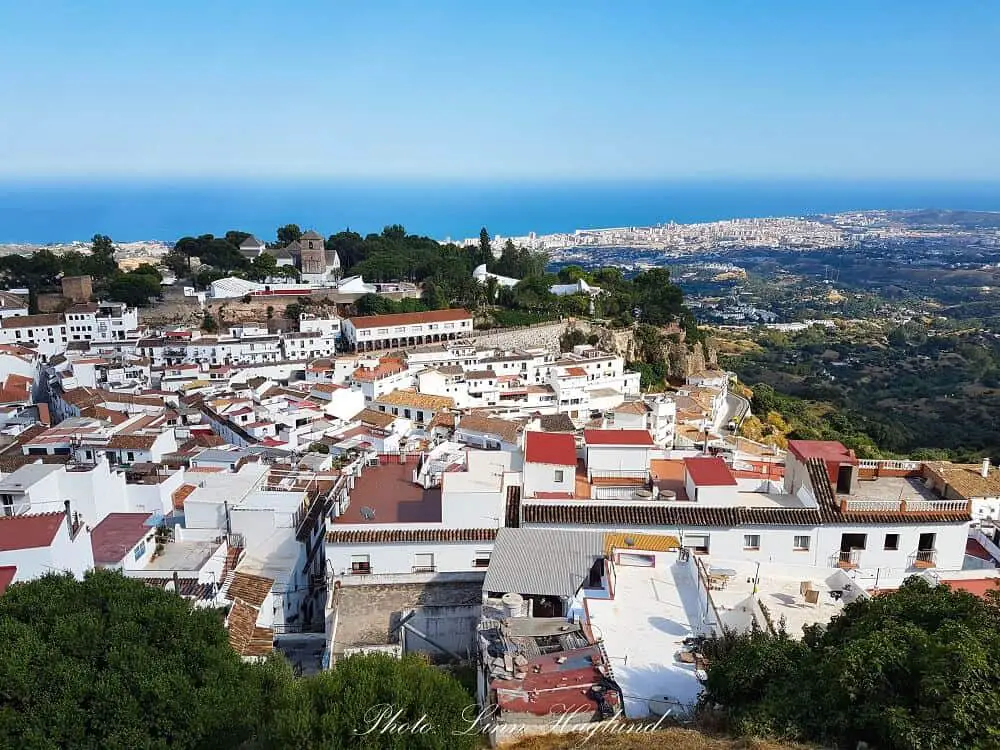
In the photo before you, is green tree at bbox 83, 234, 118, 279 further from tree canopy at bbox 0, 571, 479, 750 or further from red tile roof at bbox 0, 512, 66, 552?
tree canopy at bbox 0, 571, 479, 750

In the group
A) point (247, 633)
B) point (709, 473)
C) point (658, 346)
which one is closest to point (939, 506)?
point (709, 473)

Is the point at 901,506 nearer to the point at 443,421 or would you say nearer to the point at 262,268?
the point at 443,421

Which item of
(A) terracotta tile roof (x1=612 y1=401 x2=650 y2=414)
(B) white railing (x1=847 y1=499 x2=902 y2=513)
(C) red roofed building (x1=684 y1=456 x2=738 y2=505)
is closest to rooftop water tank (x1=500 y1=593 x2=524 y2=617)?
(C) red roofed building (x1=684 y1=456 x2=738 y2=505)

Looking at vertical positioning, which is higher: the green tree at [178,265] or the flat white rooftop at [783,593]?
the green tree at [178,265]

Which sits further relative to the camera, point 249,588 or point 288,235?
point 288,235

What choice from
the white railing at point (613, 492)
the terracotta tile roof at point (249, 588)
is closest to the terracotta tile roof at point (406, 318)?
the white railing at point (613, 492)

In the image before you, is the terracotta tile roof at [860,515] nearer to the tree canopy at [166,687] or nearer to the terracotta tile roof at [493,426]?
the tree canopy at [166,687]
